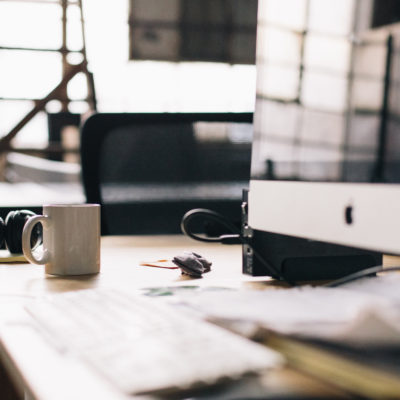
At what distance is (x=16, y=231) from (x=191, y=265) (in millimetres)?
359

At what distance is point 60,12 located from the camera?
725cm

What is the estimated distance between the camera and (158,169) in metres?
1.84

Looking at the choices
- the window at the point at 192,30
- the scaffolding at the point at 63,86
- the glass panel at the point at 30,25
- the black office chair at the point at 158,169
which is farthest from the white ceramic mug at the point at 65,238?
the window at the point at 192,30

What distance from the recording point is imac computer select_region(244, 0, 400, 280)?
50 centimetres

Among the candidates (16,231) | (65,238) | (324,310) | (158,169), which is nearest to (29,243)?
(65,238)

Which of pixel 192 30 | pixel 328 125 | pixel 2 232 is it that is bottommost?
pixel 2 232

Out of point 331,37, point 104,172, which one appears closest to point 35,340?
point 331,37

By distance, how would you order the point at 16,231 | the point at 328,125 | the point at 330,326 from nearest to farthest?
the point at 330,326
the point at 328,125
the point at 16,231

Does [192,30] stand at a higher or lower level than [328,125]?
higher

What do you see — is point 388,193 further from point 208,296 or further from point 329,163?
point 208,296

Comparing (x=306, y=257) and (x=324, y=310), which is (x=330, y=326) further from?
(x=306, y=257)

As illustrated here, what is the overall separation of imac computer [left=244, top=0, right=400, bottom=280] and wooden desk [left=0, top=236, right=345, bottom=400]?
0.17 metres

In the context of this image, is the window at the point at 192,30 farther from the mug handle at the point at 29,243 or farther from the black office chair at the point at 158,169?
the mug handle at the point at 29,243

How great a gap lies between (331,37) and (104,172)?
50.4 inches
